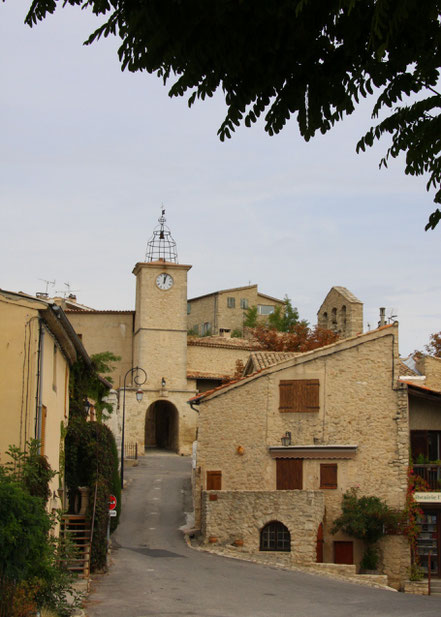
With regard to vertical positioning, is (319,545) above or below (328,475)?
below

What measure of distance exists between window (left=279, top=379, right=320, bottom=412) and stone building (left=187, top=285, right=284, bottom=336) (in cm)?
4441

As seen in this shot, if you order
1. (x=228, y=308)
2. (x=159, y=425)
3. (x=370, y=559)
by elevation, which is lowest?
(x=370, y=559)

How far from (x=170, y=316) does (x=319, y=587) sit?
32797 millimetres

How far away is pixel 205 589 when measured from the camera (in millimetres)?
20844

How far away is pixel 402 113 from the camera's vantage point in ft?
18.4

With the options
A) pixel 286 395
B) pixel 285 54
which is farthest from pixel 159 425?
pixel 285 54

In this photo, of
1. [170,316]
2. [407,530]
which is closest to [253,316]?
[170,316]

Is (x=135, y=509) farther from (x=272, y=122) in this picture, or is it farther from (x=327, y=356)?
(x=272, y=122)

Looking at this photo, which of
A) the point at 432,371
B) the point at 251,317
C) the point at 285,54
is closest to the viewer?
the point at 285,54

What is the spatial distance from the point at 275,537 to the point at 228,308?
1981 inches

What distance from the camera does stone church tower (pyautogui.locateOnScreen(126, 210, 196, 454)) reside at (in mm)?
52312

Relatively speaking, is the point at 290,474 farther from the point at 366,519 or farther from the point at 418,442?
the point at 418,442

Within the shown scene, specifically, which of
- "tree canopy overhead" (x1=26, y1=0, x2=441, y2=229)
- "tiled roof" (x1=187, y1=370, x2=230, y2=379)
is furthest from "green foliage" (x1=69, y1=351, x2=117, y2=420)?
"tiled roof" (x1=187, y1=370, x2=230, y2=379)

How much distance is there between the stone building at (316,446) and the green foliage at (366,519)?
36 cm
